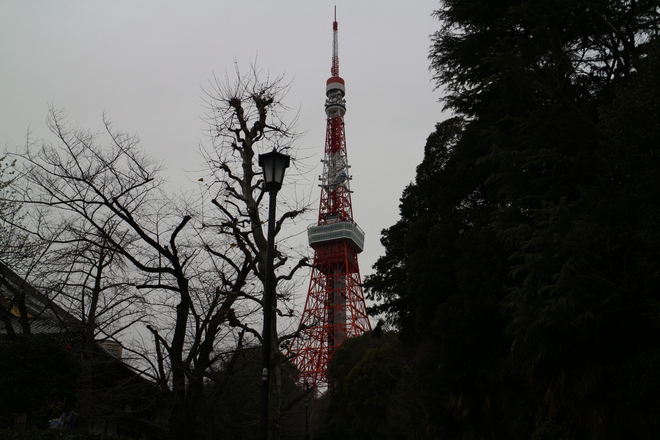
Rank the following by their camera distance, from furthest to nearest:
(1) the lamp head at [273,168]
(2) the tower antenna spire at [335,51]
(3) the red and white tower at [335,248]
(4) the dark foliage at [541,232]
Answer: (2) the tower antenna spire at [335,51] → (3) the red and white tower at [335,248] → (4) the dark foliage at [541,232] → (1) the lamp head at [273,168]

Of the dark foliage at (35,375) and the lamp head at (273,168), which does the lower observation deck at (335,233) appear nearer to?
the dark foliage at (35,375)

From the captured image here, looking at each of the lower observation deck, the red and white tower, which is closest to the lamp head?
the red and white tower

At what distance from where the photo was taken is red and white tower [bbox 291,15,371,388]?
49438mm

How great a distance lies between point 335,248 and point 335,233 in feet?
6.10

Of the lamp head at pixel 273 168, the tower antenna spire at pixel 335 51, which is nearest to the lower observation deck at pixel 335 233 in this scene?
the tower antenna spire at pixel 335 51

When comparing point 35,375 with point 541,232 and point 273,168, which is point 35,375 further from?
point 541,232

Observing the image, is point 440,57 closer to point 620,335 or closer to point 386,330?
point 620,335

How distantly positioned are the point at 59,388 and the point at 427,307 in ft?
27.2

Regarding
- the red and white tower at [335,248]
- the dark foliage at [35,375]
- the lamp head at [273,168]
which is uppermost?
the red and white tower at [335,248]

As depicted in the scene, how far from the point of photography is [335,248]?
56.7 m

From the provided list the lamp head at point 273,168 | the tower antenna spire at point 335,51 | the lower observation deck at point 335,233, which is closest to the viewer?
the lamp head at point 273,168

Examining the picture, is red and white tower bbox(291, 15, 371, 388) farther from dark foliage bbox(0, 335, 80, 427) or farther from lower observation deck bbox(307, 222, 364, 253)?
dark foliage bbox(0, 335, 80, 427)

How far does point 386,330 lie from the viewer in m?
33.7

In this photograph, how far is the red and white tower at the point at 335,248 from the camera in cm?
4944
